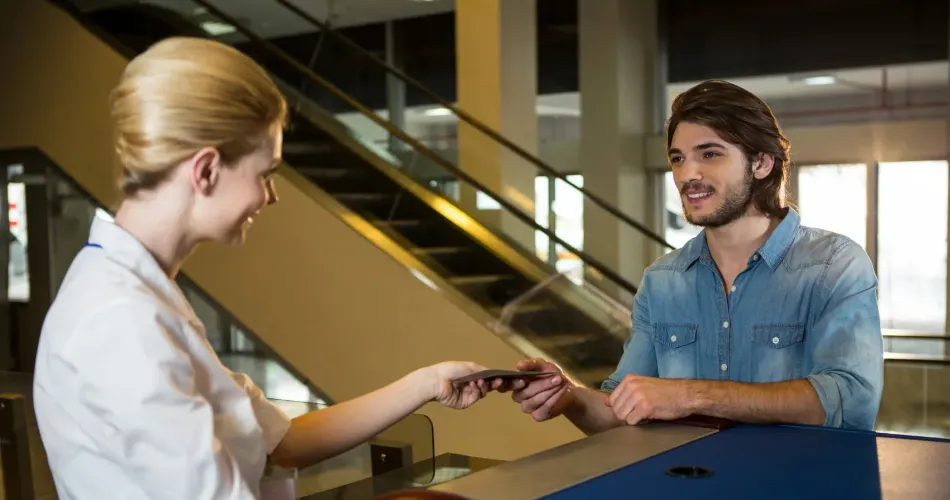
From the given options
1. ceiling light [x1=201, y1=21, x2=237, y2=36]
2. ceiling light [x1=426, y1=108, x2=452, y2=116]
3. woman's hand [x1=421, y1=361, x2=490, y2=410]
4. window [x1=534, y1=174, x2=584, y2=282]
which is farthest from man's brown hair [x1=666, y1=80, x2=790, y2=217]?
ceiling light [x1=426, y1=108, x2=452, y2=116]

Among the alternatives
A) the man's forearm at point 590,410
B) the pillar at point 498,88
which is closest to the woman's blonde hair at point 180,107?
the man's forearm at point 590,410

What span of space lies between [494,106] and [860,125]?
355 cm

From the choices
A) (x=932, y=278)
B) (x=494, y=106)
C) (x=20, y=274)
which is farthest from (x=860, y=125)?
(x=20, y=274)

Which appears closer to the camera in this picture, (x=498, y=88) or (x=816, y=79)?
(x=498, y=88)

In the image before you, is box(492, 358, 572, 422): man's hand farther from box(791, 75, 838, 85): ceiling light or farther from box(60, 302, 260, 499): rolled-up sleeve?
box(791, 75, 838, 85): ceiling light

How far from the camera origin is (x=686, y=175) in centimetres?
241

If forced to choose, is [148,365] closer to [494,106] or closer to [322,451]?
[322,451]

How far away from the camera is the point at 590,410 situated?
2.39 metres

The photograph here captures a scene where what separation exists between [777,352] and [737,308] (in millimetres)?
150

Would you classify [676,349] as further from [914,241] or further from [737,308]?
[914,241]

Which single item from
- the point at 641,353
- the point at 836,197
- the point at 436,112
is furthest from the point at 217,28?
the point at 641,353

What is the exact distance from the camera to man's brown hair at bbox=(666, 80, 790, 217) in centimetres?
239

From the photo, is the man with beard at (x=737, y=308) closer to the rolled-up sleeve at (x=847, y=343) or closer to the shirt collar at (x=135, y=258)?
the rolled-up sleeve at (x=847, y=343)

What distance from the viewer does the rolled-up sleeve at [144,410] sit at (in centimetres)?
115
